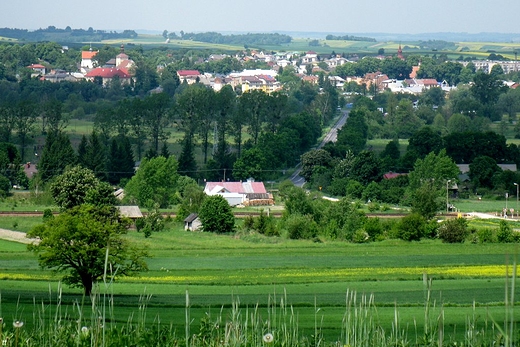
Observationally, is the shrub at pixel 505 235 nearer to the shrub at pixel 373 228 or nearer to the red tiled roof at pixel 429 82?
the shrub at pixel 373 228

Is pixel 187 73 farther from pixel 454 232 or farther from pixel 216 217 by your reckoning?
pixel 454 232

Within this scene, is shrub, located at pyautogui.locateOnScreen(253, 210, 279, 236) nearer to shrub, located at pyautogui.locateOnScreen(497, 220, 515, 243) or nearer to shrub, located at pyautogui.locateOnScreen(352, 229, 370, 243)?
shrub, located at pyautogui.locateOnScreen(352, 229, 370, 243)

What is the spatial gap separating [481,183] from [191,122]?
76.4 feet

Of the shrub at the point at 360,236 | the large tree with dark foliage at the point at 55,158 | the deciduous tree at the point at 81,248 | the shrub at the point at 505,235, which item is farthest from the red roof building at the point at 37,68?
the deciduous tree at the point at 81,248

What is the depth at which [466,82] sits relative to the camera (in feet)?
500

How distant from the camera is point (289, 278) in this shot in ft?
101

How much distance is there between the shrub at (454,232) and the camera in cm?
4147

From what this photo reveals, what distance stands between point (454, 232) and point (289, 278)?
12493mm

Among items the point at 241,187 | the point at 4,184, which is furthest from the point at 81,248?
the point at 241,187

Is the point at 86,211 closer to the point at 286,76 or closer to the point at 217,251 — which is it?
the point at 217,251

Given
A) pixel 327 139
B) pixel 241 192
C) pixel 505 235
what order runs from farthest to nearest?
pixel 327 139, pixel 241 192, pixel 505 235

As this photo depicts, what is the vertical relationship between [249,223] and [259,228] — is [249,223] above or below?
above

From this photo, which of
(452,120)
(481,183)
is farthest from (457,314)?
(452,120)

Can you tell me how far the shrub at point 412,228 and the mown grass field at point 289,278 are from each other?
60cm
